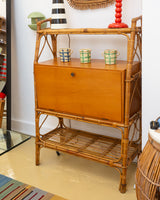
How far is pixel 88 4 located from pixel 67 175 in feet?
4.69

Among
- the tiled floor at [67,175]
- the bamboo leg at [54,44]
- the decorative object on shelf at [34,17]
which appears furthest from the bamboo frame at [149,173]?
the decorative object on shelf at [34,17]

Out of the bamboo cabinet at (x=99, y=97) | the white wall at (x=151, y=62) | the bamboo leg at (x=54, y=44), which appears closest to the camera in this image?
the white wall at (x=151, y=62)

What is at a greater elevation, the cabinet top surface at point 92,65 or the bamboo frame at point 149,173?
the cabinet top surface at point 92,65

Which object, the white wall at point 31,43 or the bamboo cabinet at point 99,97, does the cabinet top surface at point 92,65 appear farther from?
the white wall at point 31,43

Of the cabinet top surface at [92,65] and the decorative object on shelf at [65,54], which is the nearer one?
the cabinet top surface at [92,65]

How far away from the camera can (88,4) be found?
7.58ft

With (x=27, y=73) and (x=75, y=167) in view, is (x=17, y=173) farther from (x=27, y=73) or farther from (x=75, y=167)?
(x=27, y=73)

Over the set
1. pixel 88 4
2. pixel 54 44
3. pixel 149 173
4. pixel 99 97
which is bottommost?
pixel 149 173

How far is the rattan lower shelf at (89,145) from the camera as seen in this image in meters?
2.08

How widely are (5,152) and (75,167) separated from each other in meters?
0.75

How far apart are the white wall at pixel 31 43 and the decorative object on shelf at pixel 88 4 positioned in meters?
0.04

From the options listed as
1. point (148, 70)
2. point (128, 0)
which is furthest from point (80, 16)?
point (148, 70)

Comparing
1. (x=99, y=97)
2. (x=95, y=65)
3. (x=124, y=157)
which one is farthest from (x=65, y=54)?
(x=124, y=157)

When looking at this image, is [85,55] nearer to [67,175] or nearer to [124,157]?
[124,157]
